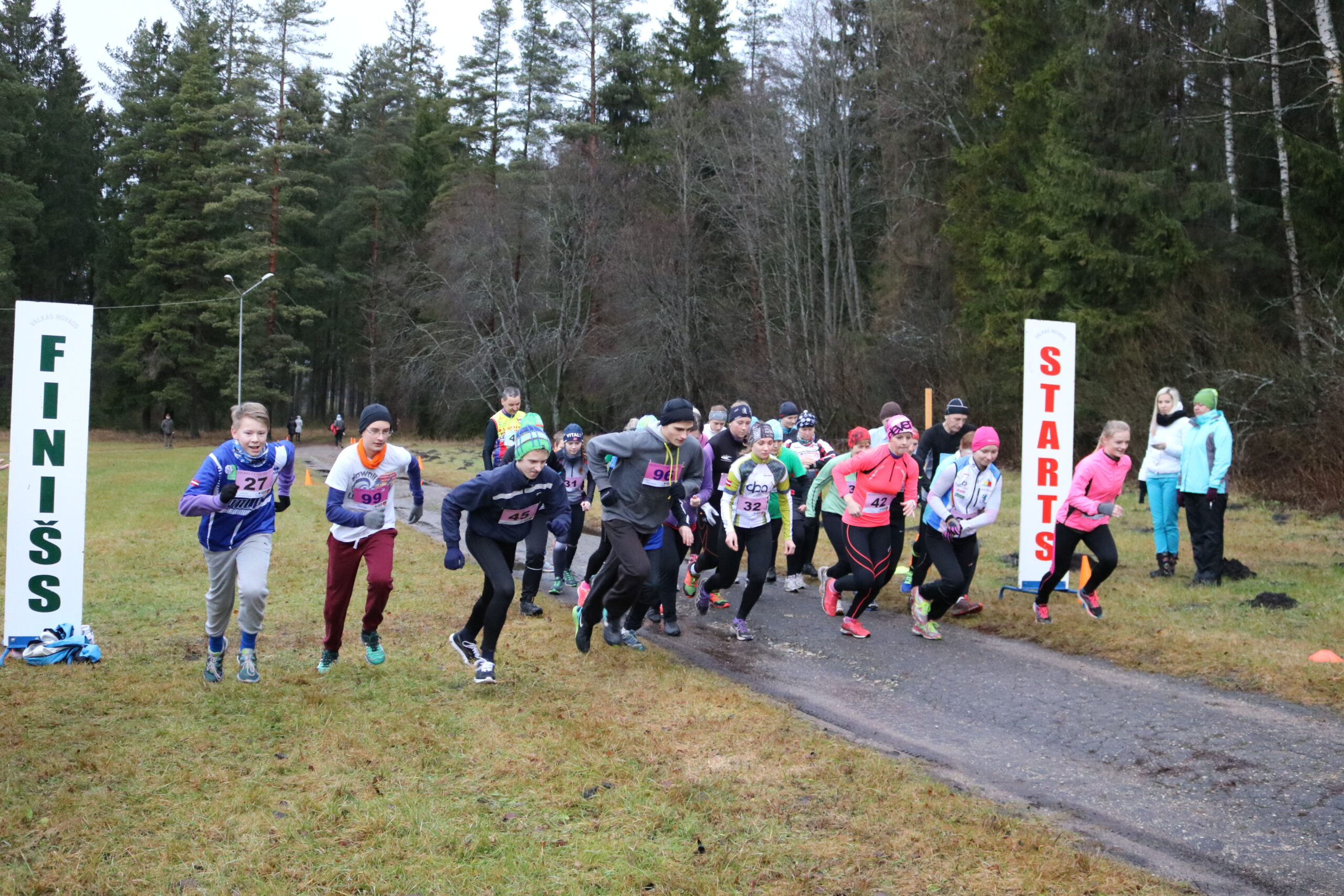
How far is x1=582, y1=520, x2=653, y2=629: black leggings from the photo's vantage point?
27.2 ft

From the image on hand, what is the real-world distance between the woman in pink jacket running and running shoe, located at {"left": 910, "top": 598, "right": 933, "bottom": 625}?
122 centimetres

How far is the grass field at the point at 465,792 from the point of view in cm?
444

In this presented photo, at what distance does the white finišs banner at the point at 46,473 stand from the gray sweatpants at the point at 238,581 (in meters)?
1.38

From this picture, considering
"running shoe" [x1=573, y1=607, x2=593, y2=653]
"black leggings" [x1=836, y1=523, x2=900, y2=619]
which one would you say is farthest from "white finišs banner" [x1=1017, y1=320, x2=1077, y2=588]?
"running shoe" [x1=573, y1=607, x2=593, y2=653]

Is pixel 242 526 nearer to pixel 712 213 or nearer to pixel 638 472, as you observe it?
pixel 638 472

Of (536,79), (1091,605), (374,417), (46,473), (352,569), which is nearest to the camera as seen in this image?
(374,417)

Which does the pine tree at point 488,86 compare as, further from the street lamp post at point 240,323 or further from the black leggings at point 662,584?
the black leggings at point 662,584

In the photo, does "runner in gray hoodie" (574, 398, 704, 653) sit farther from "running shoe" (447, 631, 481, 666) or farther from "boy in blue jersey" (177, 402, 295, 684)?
"boy in blue jersey" (177, 402, 295, 684)

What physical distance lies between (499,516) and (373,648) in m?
1.51

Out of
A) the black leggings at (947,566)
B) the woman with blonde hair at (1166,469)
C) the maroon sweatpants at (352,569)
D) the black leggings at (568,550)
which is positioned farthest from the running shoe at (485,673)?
the woman with blonde hair at (1166,469)

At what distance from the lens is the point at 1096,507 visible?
367 inches

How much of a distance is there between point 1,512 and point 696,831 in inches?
798

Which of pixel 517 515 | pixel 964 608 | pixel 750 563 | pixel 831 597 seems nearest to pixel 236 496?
pixel 517 515

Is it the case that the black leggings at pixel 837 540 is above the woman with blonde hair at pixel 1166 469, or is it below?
below
